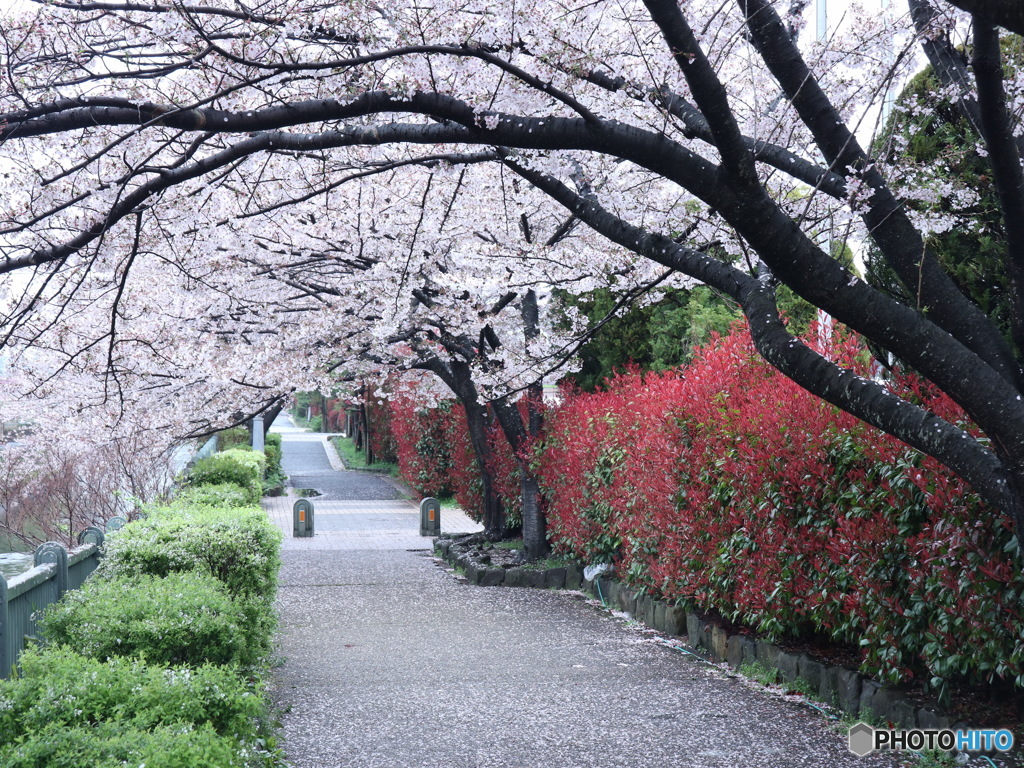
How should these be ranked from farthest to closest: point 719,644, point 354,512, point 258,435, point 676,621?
point 258,435 → point 354,512 → point 676,621 → point 719,644

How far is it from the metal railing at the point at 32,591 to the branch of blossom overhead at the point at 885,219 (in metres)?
4.39

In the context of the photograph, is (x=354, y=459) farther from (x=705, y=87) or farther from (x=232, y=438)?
(x=705, y=87)

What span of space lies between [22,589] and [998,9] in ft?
16.4

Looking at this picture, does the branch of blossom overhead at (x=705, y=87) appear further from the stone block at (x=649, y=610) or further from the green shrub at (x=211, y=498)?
the green shrub at (x=211, y=498)

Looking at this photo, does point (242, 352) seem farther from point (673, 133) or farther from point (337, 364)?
point (673, 133)

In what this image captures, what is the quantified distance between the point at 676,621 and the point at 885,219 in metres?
4.60

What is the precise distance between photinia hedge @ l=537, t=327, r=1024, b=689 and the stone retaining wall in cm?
15

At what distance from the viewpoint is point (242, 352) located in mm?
13023

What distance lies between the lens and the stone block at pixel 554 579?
443 inches

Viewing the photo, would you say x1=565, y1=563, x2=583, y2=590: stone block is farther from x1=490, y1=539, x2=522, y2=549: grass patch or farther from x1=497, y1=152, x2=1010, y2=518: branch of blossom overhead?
x1=497, y1=152, x2=1010, y2=518: branch of blossom overhead

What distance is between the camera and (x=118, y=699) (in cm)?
282

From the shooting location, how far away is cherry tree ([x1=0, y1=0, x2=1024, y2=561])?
3725mm

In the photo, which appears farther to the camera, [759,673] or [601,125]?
[759,673]

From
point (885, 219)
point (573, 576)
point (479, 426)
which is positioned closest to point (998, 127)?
point (885, 219)
